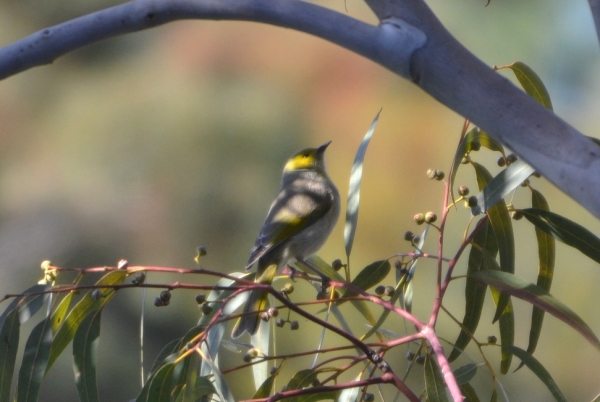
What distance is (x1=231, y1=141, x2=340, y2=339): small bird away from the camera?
1.31 meters

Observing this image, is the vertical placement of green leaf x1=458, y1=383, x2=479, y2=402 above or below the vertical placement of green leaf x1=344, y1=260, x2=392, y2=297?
below

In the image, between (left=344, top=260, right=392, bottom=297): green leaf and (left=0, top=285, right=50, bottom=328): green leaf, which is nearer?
(left=0, top=285, right=50, bottom=328): green leaf

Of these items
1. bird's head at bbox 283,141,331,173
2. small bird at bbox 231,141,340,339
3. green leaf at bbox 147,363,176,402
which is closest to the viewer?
green leaf at bbox 147,363,176,402

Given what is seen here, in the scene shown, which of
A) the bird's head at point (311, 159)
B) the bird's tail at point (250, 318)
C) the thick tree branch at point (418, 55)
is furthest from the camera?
the bird's head at point (311, 159)

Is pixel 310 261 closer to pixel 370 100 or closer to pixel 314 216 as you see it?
pixel 314 216

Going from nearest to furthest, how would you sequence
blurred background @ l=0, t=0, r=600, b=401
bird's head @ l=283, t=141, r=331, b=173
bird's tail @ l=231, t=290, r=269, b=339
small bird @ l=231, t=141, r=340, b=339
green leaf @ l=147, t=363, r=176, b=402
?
green leaf @ l=147, t=363, r=176, b=402
bird's tail @ l=231, t=290, r=269, b=339
small bird @ l=231, t=141, r=340, b=339
bird's head @ l=283, t=141, r=331, b=173
blurred background @ l=0, t=0, r=600, b=401

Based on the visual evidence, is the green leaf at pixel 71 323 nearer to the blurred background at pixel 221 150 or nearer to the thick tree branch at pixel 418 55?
the thick tree branch at pixel 418 55

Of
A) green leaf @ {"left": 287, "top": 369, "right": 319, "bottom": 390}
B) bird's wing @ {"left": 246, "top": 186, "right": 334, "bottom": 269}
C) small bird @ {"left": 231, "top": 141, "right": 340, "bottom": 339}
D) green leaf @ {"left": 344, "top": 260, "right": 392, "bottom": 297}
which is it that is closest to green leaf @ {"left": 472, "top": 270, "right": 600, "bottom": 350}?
green leaf @ {"left": 344, "top": 260, "right": 392, "bottom": 297}

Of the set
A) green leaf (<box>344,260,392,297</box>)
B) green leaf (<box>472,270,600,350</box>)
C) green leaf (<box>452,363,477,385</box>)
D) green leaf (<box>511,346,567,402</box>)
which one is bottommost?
green leaf (<box>511,346,567,402</box>)

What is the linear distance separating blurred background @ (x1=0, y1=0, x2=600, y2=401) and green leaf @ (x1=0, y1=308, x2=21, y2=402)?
1.44 metres

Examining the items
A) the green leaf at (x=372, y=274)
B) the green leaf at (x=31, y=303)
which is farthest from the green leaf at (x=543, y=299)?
the green leaf at (x=31, y=303)

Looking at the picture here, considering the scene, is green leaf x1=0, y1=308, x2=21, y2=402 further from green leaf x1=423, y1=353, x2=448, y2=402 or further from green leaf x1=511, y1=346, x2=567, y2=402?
green leaf x1=511, y1=346, x2=567, y2=402

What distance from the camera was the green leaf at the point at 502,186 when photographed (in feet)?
2.79

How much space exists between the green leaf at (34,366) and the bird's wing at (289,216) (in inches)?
18.4
